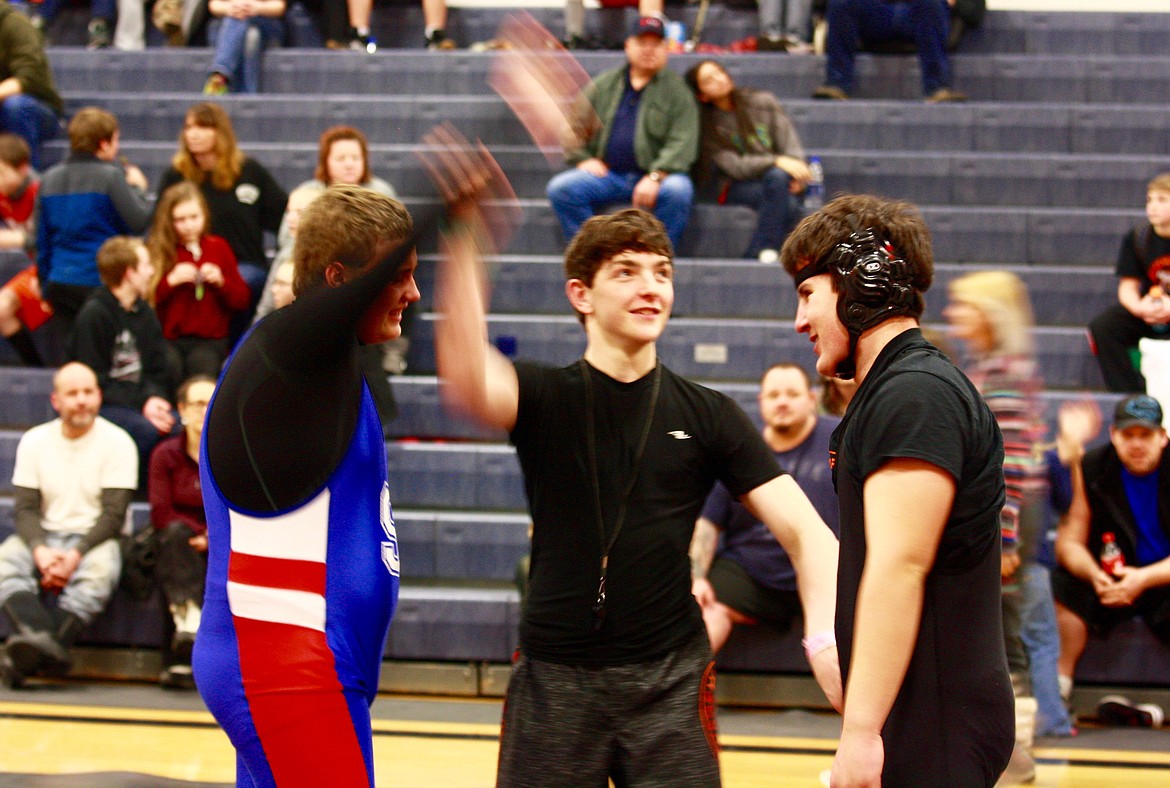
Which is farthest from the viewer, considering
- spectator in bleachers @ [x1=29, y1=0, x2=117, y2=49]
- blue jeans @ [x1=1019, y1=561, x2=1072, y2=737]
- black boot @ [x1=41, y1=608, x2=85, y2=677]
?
spectator in bleachers @ [x1=29, y1=0, x2=117, y2=49]

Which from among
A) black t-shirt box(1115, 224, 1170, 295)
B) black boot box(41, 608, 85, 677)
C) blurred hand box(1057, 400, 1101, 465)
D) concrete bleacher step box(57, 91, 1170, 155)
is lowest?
black boot box(41, 608, 85, 677)

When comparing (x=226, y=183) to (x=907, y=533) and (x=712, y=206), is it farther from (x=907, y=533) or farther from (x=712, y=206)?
(x=907, y=533)

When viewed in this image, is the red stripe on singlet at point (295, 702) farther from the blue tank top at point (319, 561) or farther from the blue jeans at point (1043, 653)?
the blue jeans at point (1043, 653)

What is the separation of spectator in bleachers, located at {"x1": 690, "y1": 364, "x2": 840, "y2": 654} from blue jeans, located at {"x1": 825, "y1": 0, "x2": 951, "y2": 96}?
12.2 feet

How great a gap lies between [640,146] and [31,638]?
13.1ft

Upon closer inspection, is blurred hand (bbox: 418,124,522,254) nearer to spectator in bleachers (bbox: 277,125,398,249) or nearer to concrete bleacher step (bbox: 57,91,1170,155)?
spectator in bleachers (bbox: 277,125,398,249)

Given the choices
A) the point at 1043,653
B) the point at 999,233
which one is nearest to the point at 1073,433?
the point at 1043,653

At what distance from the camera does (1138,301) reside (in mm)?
6539

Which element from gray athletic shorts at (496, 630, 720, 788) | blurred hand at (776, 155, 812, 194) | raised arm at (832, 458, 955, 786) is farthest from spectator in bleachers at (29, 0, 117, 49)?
raised arm at (832, 458, 955, 786)

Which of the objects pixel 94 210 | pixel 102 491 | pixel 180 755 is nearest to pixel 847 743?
pixel 180 755

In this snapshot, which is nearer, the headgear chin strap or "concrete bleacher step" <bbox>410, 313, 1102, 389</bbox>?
the headgear chin strap

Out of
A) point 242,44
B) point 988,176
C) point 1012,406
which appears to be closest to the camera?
point 1012,406

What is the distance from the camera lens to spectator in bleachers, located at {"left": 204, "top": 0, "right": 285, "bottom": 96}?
8.90 m

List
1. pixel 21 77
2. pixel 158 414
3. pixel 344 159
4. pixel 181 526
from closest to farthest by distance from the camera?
pixel 181 526 → pixel 158 414 → pixel 344 159 → pixel 21 77
